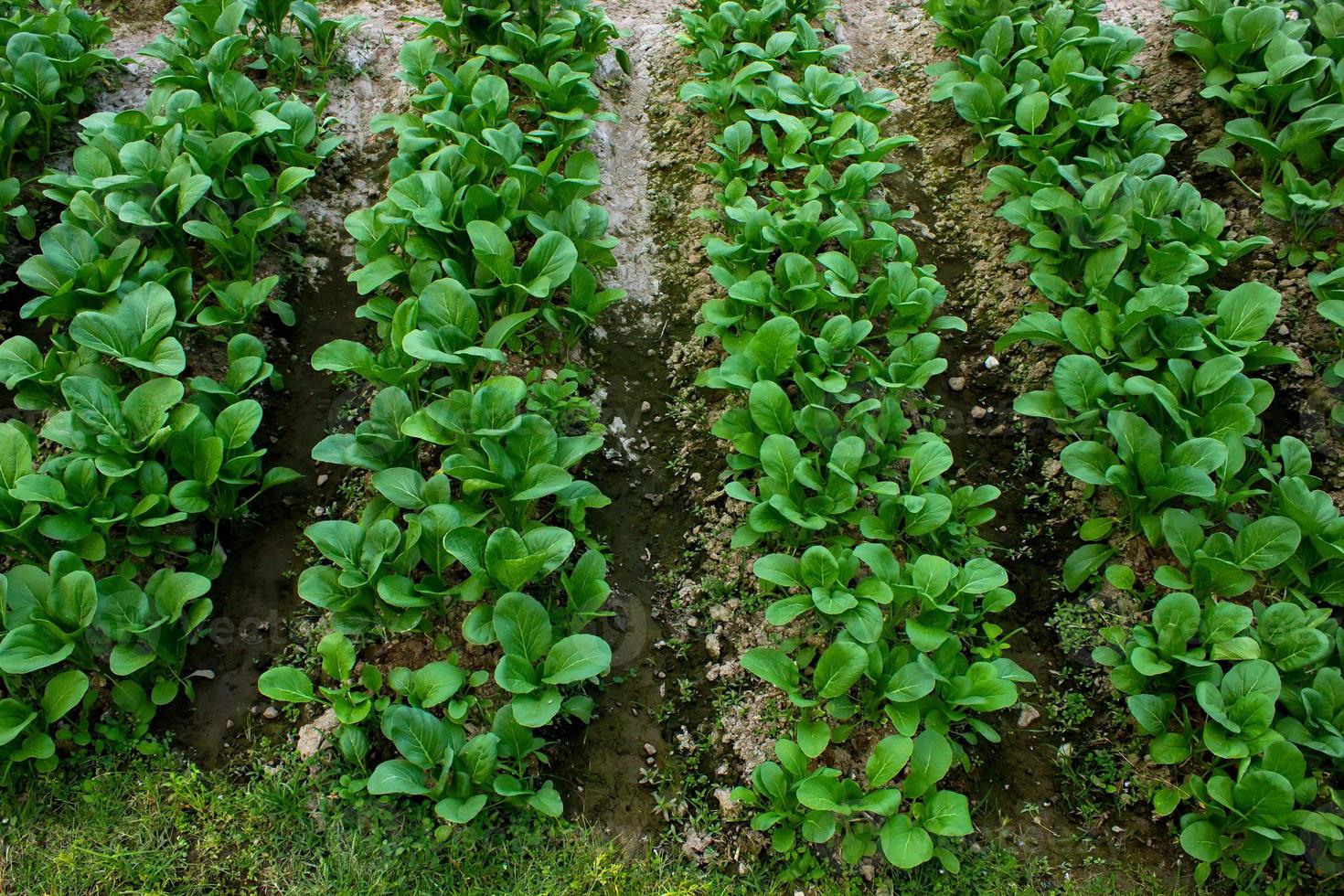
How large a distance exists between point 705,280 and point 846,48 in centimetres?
202

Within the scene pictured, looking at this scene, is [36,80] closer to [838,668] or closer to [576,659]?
[576,659]

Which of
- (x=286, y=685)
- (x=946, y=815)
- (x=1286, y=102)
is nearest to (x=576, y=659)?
(x=286, y=685)

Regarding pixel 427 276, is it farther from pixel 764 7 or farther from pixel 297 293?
pixel 764 7

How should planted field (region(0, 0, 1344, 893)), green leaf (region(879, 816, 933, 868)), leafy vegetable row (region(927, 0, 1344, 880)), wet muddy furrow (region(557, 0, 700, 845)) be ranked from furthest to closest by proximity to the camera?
wet muddy furrow (region(557, 0, 700, 845)) < planted field (region(0, 0, 1344, 893)) < leafy vegetable row (region(927, 0, 1344, 880)) < green leaf (region(879, 816, 933, 868))

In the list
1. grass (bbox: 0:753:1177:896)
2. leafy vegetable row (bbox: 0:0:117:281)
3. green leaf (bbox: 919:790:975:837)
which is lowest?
grass (bbox: 0:753:1177:896)

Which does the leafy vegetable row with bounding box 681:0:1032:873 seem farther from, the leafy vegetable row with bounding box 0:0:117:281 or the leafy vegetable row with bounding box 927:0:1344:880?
the leafy vegetable row with bounding box 0:0:117:281

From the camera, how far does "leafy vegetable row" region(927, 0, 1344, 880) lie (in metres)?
3.13

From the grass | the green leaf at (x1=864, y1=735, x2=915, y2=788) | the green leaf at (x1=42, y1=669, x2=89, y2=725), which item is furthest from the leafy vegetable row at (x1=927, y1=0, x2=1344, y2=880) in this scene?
the green leaf at (x1=42, y1=669, x2=89, y2=725)

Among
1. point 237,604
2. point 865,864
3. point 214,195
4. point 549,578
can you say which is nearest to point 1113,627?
point 865,864

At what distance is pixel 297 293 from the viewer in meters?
4.92

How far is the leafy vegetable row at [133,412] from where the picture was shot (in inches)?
134

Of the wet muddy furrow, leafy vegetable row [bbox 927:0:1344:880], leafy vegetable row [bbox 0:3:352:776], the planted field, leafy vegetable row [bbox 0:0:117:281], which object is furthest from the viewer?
leafy vegetable row [bbox 0:0:117:281]

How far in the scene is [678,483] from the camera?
14.4ft

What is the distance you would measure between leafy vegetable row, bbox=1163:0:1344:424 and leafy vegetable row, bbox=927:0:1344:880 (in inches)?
14.3
